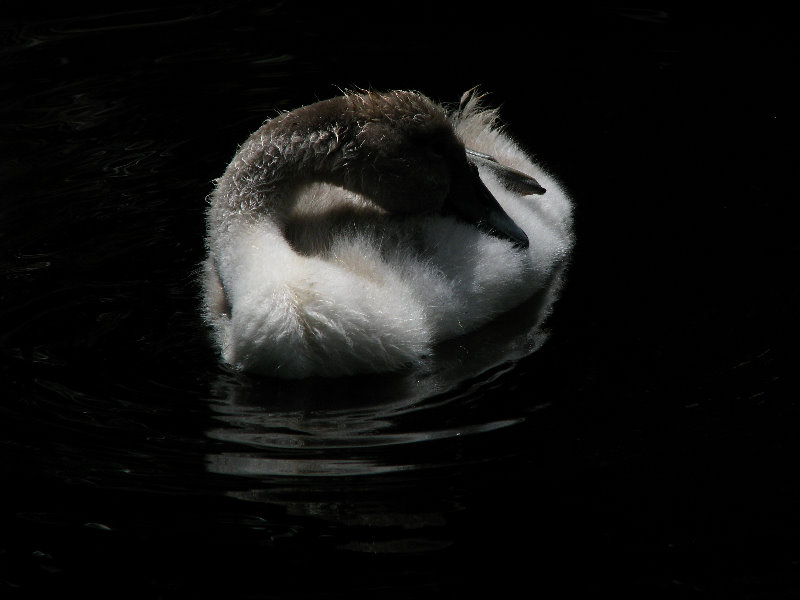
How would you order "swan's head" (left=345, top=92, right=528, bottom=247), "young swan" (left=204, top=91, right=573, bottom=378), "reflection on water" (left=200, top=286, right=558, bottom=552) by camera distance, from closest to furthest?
1. "reflection on water" (left=200, top=286, right=558, bottom=552)
2. "young swan" (left=204, top=91, right=573, bottom=378)
3. "swan's head" (left=345, top=92, right=528, bottom=247)

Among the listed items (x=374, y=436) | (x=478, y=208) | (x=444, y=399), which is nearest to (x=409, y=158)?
(x=478, y=208)

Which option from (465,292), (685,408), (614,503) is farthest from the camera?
(465,292)

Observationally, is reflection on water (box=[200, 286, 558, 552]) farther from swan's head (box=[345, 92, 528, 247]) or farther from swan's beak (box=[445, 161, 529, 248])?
swan's head (box=[345, 92, 528, 247])

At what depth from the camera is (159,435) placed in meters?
4.06

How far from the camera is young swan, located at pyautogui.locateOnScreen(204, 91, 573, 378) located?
171 inches

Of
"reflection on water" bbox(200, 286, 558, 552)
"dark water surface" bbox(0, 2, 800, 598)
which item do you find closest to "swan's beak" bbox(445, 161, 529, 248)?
"dark water surface" bbox(0, 2, 800, 598)

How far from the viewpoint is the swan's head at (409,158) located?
4.85m

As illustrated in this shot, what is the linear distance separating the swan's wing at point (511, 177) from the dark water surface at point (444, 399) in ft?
1.37

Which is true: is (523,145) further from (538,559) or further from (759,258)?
(538,559)

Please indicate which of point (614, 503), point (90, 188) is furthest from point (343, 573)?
point (90, 188)

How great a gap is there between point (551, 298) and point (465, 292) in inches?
22.9

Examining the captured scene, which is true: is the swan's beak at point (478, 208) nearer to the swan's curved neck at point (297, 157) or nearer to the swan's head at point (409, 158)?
the swan's head at point (409, 158)

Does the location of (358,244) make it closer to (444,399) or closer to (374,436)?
(444,399)

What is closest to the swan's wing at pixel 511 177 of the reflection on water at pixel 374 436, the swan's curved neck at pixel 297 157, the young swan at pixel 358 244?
the young swan at pixel 358 244
